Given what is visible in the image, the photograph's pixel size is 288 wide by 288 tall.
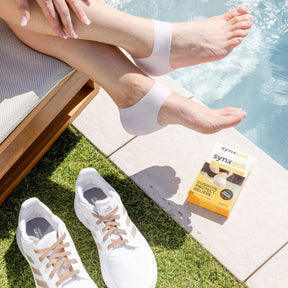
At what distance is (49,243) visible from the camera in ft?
5.16

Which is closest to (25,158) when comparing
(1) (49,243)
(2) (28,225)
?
(2) (28,225)

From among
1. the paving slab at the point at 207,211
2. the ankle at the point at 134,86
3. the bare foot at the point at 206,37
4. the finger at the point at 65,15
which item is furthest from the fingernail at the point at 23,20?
the paving slab at the point at 207,211

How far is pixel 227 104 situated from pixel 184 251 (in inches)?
40.3

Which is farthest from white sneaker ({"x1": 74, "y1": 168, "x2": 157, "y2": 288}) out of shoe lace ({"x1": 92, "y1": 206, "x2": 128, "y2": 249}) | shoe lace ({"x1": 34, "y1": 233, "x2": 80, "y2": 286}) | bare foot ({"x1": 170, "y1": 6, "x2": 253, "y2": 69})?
bare foot ({"x1": 170, "y1": 6, "x2": 253, "y2": 69})

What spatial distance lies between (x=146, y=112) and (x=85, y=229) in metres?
0.54

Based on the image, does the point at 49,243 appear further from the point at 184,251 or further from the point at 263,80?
the point at 263,80

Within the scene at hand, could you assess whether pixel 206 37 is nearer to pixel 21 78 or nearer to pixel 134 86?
pixel 134 86

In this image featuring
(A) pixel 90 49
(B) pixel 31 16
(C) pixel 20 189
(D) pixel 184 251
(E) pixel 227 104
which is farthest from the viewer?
(E) pixel 227 104

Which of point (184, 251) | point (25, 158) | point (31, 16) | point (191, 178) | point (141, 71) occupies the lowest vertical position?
point (184, 251)

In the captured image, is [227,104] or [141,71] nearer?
[141,71]

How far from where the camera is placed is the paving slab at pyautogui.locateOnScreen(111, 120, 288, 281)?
1.79 m

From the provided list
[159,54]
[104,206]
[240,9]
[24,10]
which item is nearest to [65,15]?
[24,10]

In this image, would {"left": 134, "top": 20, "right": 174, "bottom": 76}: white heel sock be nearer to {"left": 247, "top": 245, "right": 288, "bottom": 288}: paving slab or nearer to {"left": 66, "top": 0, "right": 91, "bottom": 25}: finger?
{"left": 66, "top": 0, "right": 91, "bottom": 25}: finger

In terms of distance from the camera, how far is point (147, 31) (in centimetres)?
163
